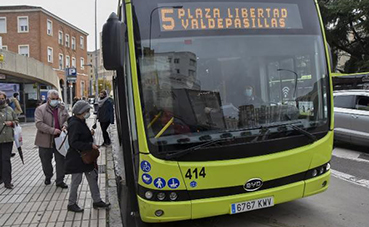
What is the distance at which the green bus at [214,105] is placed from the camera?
3.33 meters

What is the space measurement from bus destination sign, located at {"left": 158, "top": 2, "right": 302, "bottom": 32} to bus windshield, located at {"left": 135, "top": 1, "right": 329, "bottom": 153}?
0.01m

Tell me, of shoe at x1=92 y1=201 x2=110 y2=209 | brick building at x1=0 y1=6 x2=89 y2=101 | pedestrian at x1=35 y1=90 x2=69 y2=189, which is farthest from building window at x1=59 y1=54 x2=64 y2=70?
shoe at x1=92 y1=201 x2=110 y2=209

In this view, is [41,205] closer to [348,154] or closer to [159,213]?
[159,213]

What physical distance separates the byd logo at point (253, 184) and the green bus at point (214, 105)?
12 mm

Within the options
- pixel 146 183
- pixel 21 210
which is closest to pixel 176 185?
pixel 146 183

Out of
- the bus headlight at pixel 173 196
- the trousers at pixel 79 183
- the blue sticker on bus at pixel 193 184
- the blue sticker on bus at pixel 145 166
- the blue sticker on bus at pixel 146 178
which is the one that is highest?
the blue sticker on bus at pixel 145 166

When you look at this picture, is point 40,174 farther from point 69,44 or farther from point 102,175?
point 69,44

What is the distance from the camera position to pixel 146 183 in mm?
3330

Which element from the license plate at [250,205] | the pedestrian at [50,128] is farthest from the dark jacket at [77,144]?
the license plate at [250,205]

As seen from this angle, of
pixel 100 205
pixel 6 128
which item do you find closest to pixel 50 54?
pixel 6 128

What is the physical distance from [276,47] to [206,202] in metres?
1.99

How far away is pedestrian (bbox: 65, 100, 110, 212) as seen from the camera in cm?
437

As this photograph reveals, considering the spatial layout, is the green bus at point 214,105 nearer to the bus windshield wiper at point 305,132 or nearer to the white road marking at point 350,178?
the bus windshield wiper at point 305,132

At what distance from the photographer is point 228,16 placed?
362cm
